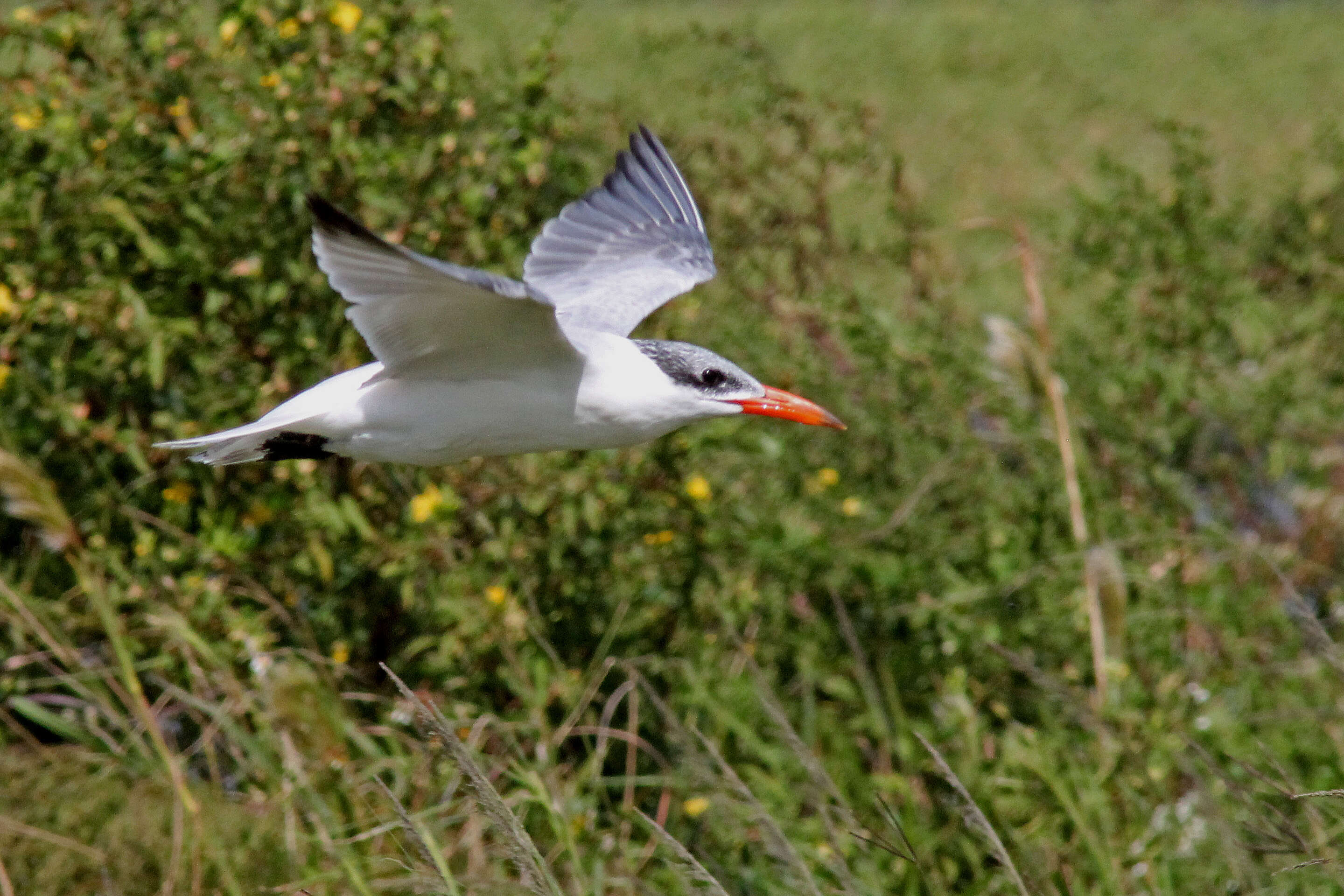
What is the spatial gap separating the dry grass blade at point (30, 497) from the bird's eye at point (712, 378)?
1.33 meters

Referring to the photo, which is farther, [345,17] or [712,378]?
[345,17]

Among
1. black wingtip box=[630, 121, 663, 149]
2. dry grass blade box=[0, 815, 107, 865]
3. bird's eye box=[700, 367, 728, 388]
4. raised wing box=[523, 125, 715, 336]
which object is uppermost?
black wingtip box=[630, 121, 663, 149]

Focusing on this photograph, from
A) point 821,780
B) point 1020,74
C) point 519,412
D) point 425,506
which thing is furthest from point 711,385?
point 1020,74

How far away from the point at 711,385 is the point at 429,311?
0.59 metres

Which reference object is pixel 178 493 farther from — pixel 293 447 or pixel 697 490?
pixel 697 490

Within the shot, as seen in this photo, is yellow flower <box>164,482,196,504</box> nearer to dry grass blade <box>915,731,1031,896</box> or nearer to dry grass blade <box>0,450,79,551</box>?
dry grass blade <box>0,450,79,551</box>

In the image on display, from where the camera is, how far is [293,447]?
127 inches

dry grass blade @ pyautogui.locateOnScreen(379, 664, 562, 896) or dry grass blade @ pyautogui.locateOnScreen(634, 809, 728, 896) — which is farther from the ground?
dry grass blade @ pyautogui.locateOnScreen(379, 664, 562, 896)

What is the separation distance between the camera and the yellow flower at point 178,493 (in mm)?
3887

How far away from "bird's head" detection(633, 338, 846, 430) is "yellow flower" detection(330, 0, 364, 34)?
137 centimetres

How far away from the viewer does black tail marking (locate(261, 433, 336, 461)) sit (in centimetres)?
320

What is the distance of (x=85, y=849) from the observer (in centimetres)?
337

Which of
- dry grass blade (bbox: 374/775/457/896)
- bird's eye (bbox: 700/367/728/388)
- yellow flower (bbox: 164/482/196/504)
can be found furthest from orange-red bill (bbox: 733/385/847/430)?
yellow flower (bbox: 164/482/196/504)

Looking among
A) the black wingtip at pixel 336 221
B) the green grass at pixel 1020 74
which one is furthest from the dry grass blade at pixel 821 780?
the green grass at pixel 1020 74
